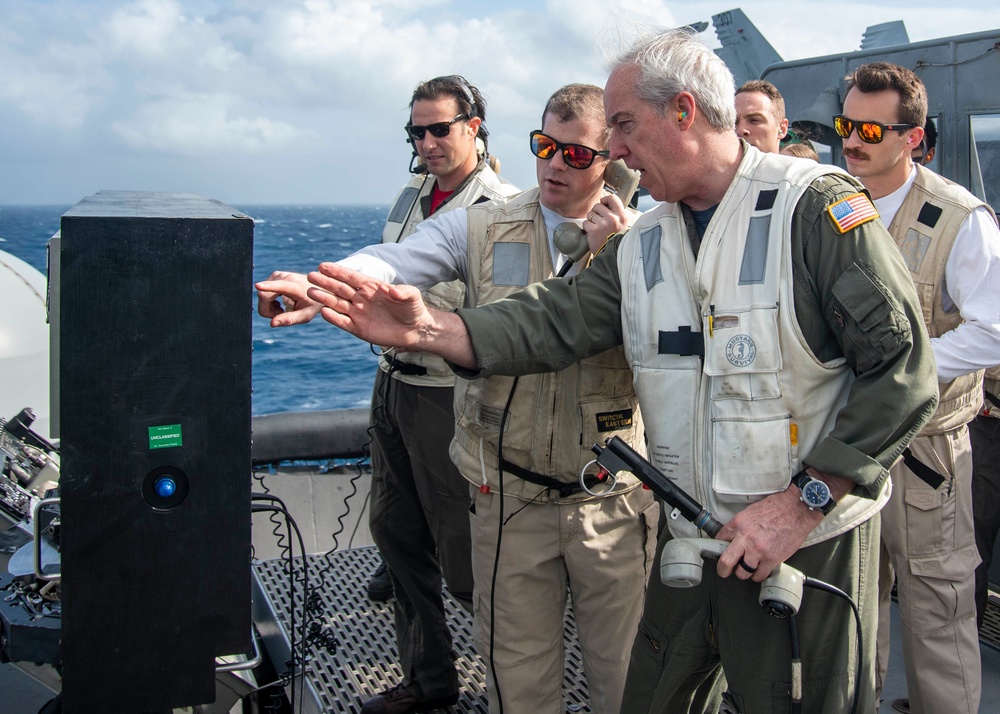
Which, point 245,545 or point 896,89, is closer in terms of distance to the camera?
point 245,545

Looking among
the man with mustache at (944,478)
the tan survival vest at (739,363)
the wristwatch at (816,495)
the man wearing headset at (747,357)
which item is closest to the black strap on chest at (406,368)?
the man wearing headset at (747,357)

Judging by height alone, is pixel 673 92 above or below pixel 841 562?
above

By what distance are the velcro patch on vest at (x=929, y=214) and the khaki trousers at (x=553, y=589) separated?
1.25 metres

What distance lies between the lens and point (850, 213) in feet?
6.46

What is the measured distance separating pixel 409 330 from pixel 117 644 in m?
0.88

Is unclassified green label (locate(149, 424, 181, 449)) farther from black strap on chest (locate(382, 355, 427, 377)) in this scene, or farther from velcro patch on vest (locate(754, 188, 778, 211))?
black strap on chest (locate(382, 355, 427, 377))

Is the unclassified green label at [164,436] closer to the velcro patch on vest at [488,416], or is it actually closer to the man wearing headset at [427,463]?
the velcro patch on vest at [488,416]

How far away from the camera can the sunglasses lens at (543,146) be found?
270cm

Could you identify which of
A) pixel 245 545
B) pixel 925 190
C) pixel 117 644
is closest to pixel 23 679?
pixel 117 644

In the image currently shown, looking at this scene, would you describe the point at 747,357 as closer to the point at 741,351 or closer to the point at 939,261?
the point at 741,351

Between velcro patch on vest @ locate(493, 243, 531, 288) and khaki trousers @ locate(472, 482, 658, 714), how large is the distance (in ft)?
1.80

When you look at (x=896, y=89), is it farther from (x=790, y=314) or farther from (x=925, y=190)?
(x=790, y=314)

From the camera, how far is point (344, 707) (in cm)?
338

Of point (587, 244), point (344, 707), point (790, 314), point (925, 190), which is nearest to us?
point (790, 314)
